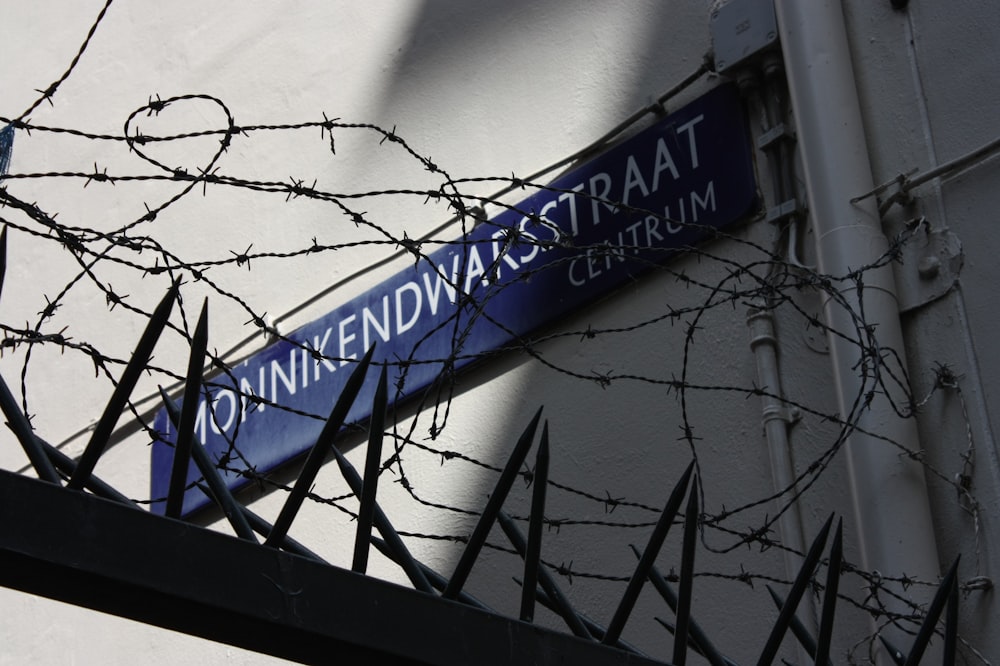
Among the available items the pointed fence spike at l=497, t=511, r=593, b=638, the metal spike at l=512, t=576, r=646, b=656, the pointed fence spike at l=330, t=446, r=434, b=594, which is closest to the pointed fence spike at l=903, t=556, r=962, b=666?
the metal spike at l=512, t=576, r=646, b=656

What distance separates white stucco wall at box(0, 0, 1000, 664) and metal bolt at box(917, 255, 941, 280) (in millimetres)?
79

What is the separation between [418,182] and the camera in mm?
4645

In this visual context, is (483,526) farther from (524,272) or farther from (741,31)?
(741,31)

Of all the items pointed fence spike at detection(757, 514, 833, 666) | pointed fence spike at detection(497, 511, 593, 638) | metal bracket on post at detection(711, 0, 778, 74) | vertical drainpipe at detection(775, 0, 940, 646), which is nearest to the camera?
pointed fence spike at detection(497, 511, 593, 638)

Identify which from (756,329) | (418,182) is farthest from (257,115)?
(756,329)

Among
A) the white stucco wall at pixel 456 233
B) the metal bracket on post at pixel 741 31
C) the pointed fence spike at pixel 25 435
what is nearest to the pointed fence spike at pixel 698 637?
the pointed fence spike at pixel 25 435

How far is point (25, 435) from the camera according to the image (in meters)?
1.54

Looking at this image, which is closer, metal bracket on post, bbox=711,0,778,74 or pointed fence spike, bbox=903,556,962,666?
pointed fence spike, bbox=903,556,962,666

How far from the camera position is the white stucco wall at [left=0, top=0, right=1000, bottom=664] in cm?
332

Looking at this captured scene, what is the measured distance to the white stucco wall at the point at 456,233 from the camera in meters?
3.32

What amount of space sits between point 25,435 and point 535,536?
59 centimetres

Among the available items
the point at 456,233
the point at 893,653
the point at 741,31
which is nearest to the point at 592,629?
the point at 893,653

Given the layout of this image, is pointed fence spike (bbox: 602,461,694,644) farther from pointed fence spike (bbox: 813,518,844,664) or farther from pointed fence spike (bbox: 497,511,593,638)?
pointed fence spike (bbox: 813,518,844,664)

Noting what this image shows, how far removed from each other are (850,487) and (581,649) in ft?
5.11
